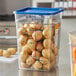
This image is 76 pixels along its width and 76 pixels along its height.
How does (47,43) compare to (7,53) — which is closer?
(47,43)

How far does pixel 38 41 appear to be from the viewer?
2.72ft

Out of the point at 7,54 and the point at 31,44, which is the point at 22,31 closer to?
the point at 31,44

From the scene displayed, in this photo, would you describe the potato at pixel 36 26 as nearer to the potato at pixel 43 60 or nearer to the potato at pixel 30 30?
the potato at pixel 30 30

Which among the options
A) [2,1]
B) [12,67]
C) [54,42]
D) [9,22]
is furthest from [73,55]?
[2,1]

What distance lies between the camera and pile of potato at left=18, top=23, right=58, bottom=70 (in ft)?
2.66

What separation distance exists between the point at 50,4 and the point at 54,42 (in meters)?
2.09

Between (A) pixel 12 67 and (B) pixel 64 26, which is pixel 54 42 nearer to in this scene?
(A) pixel 12 67

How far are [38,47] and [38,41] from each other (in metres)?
0.03

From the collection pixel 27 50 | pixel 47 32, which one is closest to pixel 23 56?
pixel 27 50

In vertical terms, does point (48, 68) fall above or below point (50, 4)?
below

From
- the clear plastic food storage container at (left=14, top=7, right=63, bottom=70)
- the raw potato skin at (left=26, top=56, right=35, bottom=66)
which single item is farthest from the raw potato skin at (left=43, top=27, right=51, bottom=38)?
the raw potato skin at (left=26, top=56, right=35, bottom=66)

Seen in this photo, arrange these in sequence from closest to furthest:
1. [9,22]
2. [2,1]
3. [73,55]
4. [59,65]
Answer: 1. [73,55]
2. [59,65]
3. [9,22]
4. [2,1]

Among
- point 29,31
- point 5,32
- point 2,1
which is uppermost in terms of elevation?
point 2,1

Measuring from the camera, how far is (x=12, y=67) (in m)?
0.91
